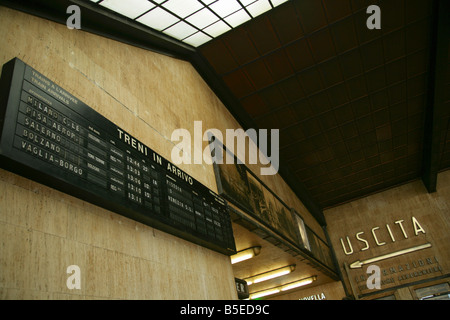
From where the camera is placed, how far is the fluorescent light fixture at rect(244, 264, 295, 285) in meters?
9.12

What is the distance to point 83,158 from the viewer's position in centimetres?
259

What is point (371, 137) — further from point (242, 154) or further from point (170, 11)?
point (170, 11)

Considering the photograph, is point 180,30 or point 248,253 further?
point 248,253

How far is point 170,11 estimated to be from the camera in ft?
18.9

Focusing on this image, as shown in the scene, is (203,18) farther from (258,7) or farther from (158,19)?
(258,7)

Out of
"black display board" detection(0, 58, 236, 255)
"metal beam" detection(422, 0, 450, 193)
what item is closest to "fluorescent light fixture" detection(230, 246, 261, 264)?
"black display board" detection(0, 58, 236, 255)

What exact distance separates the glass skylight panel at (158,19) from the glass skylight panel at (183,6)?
4.1 inches

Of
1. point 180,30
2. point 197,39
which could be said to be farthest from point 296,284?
point 180,30

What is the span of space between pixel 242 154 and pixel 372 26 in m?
4.50

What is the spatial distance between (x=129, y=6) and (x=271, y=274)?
7614 mm

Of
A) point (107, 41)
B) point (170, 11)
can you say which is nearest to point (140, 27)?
point (170, 11)

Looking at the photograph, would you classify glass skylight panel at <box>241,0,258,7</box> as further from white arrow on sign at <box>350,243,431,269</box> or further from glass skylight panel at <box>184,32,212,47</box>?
white arrow on sign at <box>350,243,431,269</box>

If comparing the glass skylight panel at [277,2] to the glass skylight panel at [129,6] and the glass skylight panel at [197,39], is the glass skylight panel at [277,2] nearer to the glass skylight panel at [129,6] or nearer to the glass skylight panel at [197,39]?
the glass skylight panel at [197,39]

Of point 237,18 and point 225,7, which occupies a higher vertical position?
point 237,18
